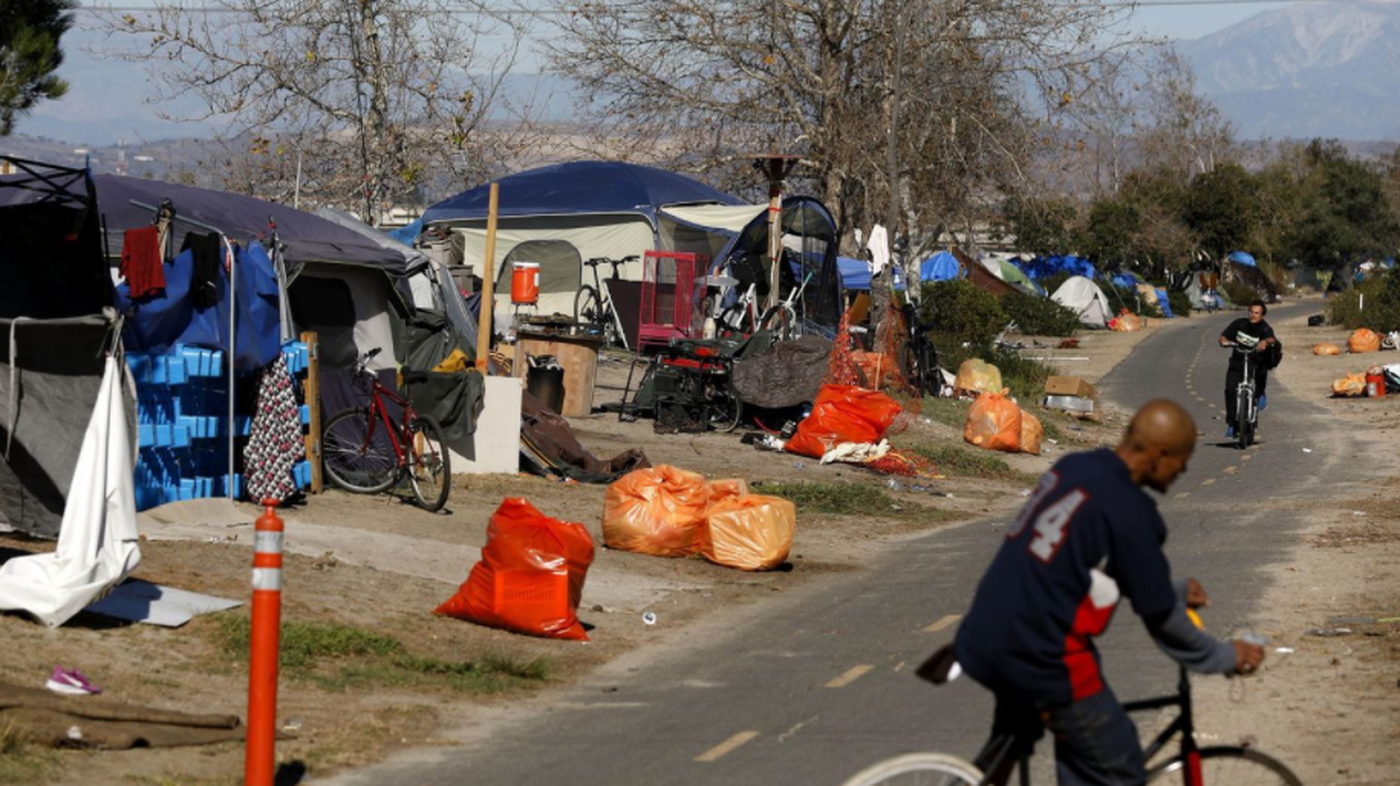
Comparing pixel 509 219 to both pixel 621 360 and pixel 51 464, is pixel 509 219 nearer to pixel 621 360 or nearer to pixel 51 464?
pixel 621 360

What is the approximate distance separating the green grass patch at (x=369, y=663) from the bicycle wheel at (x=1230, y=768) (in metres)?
4.64

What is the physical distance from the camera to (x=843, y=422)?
21.3 metres

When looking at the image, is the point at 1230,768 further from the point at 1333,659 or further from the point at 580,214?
the point at 580,214

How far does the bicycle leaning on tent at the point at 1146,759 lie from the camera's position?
5238mm

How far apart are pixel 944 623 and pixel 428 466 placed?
561cm

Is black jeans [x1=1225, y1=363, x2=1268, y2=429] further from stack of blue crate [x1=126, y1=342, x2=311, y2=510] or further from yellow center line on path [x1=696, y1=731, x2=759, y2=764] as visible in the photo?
yellow center line on path [x1=696, y1=731, x2=759, y2=764]

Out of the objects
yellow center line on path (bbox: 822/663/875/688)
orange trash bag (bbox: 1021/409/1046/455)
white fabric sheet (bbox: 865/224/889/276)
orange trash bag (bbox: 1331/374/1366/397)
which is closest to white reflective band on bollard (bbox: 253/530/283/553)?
yellow center line on path (bbox: 822/663/875/688)

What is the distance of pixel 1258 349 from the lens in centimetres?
2339

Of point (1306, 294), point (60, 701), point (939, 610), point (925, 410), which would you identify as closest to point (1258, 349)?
point (925, 410)

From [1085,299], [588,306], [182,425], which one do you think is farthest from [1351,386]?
[1085,299]

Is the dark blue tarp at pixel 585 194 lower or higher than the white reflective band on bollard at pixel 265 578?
higher

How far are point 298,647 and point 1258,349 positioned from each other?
16788 mm

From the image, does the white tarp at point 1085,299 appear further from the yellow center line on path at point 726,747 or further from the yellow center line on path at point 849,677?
the yellow center line on path at point 726,747

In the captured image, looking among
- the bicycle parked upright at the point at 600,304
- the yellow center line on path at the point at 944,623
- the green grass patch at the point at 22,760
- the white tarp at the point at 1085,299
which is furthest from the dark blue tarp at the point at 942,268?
the green grass patch at the point at 22,760
